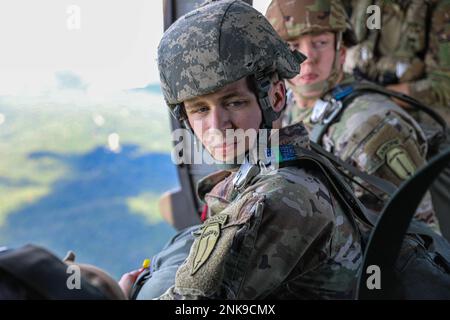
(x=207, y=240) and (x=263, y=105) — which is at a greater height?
(x=263, y=105)

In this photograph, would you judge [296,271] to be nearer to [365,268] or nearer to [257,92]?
[365,268]

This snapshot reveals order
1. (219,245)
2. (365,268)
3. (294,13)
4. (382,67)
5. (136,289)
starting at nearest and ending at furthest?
(365,268) < (219,245) < (136,289) < (294,13) < (382,67)

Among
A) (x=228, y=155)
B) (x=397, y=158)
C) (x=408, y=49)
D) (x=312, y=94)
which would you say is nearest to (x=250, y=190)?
(x=228, y=155)

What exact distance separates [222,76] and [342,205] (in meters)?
0.41

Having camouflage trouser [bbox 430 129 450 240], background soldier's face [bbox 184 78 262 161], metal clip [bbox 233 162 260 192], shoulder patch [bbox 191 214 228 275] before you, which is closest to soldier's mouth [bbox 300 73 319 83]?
camouflage trouser [bbox 430 129 450 240]

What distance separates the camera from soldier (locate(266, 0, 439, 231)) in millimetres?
2395

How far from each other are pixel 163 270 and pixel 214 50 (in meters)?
0.60

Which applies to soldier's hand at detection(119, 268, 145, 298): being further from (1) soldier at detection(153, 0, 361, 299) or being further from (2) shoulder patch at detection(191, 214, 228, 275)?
(2) shoulder patch at detection(191, 214, 228, 275)

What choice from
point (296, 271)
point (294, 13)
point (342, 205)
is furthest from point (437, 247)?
point (294, 13)

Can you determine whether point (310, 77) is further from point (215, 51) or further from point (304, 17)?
point (215, 51)

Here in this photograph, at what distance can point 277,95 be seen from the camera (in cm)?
167

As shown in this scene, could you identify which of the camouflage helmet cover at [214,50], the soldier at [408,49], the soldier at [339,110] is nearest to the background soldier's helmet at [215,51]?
the camouflage helmet cover at [214,50]

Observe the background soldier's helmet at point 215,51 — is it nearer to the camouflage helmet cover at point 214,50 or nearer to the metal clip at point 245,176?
the camouflage helmet cover at point 214,50

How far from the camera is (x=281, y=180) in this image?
1343mm
